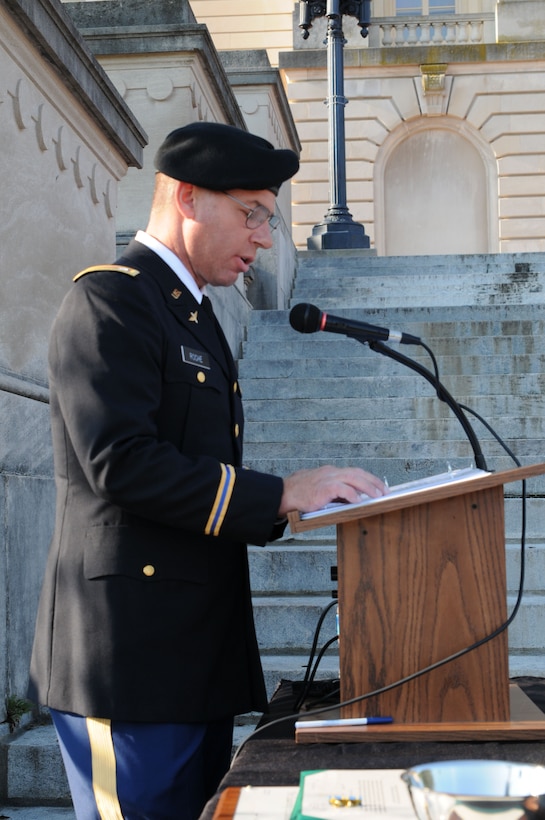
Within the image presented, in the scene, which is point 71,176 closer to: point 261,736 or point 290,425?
point 290,425

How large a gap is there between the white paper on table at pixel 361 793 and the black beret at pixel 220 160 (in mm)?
1141

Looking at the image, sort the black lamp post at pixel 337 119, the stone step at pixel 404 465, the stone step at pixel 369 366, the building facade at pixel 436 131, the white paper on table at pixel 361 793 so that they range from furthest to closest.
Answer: the building facade at pixel 436 131 < the black lamp post at pixel 337 119 < the stone step at pixel 369 366 < the stone step at pixel 404 465 < the white paper on table at pixel 361 793

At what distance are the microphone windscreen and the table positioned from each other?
0.78 meters

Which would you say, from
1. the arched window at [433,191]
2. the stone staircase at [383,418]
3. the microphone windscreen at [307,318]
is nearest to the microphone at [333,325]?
the microphone windscreen at [307,318]

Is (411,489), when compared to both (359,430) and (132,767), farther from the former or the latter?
(359,430)

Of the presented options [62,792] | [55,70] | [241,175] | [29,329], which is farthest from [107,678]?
[55,70]

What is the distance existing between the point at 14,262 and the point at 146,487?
97.6 inches

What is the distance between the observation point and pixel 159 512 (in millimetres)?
1908

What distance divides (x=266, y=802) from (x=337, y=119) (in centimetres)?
1218

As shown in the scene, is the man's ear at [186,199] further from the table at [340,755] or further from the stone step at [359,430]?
the stone step at [359,430]

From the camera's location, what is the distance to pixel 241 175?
2.12 metres

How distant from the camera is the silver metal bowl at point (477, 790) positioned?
47.8 inches

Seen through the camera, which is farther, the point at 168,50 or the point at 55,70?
the point at 168,50

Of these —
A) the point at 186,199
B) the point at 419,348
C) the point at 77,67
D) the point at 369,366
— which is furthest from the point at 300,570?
the point at 186,199
